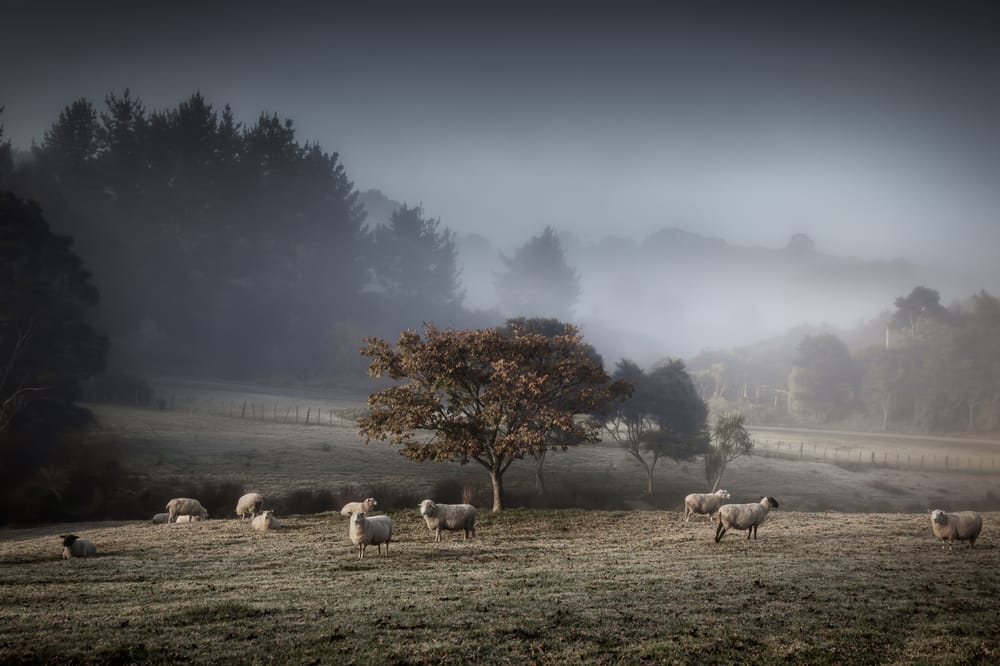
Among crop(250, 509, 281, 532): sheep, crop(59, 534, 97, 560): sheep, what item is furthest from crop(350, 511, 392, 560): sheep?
crop(59, 534, 97, 560): sheep

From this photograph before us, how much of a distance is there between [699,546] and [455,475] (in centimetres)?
4010

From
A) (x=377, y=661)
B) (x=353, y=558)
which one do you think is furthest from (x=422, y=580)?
(x=377, y=661)

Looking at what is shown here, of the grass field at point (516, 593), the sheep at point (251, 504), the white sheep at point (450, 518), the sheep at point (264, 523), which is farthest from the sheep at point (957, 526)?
the sheep at point (251, 504)

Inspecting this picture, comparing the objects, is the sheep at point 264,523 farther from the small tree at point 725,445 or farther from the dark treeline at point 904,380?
the dark treeline at point 904,380

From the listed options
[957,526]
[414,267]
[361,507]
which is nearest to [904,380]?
[414,267]

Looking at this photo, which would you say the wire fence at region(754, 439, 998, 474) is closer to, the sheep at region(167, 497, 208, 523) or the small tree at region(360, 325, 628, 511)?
the small tree at region(360, 325, 628, 511)

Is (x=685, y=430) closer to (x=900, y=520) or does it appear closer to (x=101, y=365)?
(x=900, y=520)

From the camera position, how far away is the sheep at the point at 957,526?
2477 centimetres

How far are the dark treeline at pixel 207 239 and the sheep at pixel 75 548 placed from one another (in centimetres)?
8922

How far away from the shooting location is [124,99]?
12938 centimetres

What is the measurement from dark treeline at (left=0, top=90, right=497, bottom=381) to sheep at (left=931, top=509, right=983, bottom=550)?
108 meters

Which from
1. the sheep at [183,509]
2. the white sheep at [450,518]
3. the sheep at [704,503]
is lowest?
the sheep at [183,509]

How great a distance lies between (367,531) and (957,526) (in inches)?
844

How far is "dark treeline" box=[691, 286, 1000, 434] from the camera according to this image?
136250 millimetres
